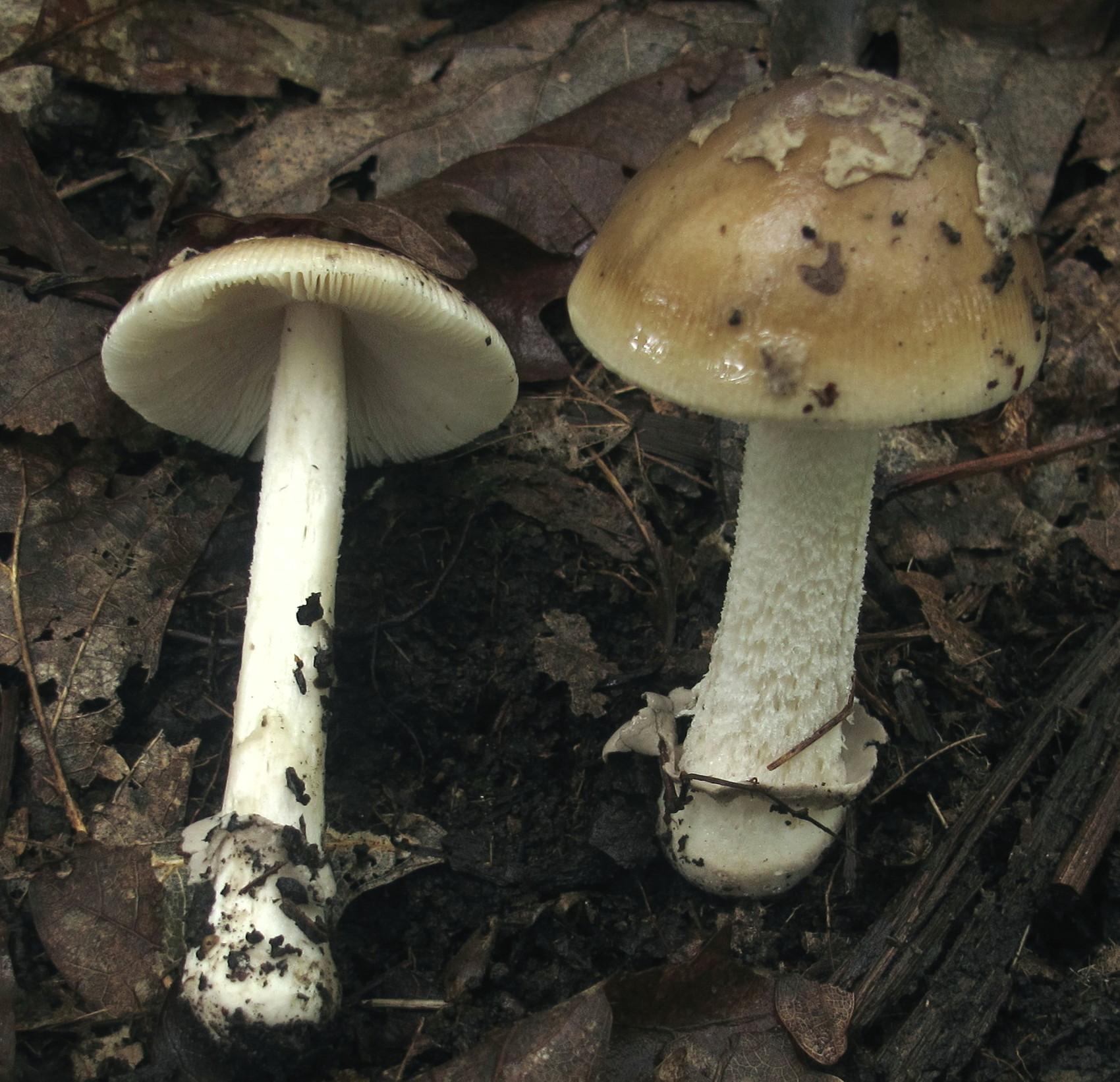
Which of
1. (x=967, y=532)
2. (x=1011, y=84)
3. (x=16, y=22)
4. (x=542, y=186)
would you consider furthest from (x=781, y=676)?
(x=16, y=22)

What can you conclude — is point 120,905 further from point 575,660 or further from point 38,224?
point 38,224

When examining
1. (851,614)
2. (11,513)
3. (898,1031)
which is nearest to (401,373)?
(11,513)

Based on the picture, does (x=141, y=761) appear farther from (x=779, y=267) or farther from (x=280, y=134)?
(x=280, y=134)

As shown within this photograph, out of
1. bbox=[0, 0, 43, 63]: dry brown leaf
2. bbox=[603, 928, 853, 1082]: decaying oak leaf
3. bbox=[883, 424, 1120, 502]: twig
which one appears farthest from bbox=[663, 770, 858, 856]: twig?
bbox=[0, 0, 43, 63]: dry brown leaf

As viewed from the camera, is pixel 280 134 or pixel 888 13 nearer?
pixel 280 134

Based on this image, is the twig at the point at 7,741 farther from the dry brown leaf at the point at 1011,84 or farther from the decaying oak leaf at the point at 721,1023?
the dry brown leaf at the point at 1011,84
